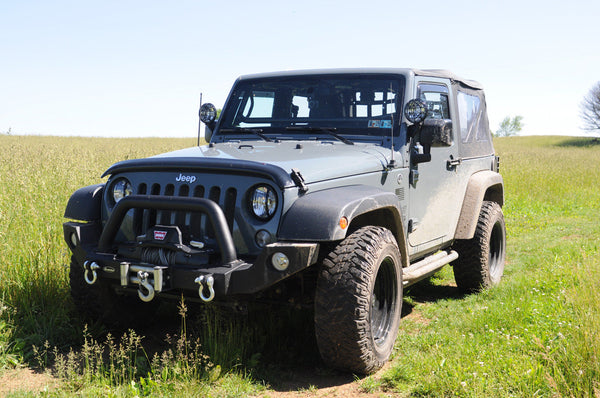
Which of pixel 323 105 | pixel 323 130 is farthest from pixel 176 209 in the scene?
pixel 323 105

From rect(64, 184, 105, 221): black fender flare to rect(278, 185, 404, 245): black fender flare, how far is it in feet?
5.04

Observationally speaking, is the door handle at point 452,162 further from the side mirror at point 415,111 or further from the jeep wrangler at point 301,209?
the side mirror at point 415,111

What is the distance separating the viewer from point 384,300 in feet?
13.3

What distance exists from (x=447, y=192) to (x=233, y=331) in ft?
7.58

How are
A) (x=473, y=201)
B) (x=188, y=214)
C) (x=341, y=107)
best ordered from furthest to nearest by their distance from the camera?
(x=473, y=201), (x=341, y=107), (x=188, y=214)

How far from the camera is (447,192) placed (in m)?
5.21

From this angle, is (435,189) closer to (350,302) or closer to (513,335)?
(513,335)

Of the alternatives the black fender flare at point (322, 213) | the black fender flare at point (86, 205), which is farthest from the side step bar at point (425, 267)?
the black fender flare at point (86, 205)

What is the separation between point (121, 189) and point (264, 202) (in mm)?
1169

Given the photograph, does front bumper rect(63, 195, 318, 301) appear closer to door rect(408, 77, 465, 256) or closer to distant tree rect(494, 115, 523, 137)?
door rect(408, 77, 465, 256)

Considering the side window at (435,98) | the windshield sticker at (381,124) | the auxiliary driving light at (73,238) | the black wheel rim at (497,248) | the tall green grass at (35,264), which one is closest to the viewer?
the auxiliary driving light at (73,238)

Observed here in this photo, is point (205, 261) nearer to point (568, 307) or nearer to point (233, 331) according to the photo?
point (233, 331)

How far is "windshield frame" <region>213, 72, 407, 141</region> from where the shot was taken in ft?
14.9

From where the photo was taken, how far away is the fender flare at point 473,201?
545cm
